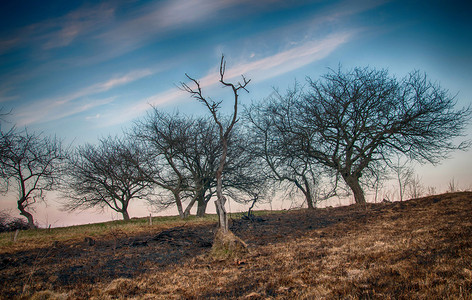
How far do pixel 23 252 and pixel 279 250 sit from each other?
29.2 ft

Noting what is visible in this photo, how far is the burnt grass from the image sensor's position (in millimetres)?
3706

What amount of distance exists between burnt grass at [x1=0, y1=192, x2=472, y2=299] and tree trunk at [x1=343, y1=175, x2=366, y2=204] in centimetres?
683

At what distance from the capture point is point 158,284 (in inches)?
211

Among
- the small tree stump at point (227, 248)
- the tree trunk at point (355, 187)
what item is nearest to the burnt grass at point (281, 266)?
the small tree stump at point (227, 248)

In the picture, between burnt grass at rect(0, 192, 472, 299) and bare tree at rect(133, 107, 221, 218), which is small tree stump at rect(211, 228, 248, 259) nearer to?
burnt grass at rect(0, 192, 472, 299)

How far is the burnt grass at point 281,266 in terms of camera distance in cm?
371

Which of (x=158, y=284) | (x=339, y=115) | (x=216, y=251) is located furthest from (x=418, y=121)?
(x=158, y=284)

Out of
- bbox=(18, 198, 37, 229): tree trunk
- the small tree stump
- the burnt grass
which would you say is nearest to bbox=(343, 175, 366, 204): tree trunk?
the burnt grass

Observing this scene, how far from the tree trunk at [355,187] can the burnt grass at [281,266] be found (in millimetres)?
6832

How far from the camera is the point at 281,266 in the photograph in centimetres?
563

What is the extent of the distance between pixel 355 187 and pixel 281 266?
1354cm

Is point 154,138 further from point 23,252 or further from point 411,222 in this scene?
point 411,222

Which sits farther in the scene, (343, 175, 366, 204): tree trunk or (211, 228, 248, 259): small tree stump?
(343, 175, 366, 204): tree trunk

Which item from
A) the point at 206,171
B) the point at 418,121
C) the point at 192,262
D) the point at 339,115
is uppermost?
the point at 339,115
